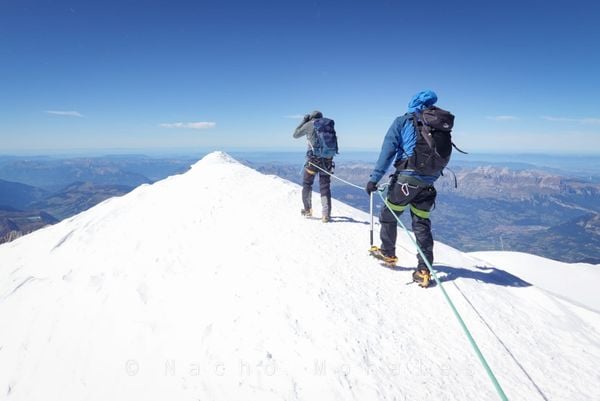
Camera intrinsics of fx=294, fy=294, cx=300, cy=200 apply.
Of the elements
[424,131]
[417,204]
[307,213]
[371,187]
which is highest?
[424,131]

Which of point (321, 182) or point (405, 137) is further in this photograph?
point (321, 182)

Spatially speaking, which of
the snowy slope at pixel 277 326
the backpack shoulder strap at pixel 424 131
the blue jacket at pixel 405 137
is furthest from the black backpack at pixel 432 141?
the snowy slope at pixel 277 326

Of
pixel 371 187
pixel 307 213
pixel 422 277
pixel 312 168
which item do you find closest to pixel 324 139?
pixel 312 168

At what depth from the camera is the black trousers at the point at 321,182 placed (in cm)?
1088

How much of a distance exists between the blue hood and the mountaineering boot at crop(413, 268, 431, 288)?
3838 mm

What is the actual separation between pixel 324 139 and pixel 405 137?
434cm

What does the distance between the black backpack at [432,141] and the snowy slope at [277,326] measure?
115 inches

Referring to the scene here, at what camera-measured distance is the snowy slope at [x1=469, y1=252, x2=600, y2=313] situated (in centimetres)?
1112

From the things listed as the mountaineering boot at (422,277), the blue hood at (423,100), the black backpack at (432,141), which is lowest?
the mountaineering boot at (422,277)

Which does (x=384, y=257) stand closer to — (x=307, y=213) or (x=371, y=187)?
(x=371, y=187)

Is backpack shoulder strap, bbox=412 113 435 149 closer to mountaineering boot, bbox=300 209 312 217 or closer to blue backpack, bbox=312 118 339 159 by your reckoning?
blue backpack, bbox=312 118 339 159

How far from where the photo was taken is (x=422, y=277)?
708 centimetres

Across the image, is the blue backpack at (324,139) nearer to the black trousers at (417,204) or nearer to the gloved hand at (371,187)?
the gloved hand at (371,187)

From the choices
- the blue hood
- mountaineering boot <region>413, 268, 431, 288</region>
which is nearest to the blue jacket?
the blue hood
